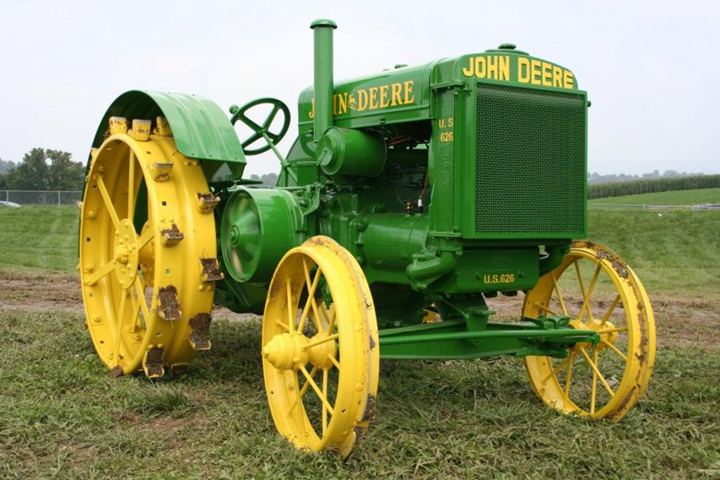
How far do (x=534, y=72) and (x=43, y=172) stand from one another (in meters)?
46.9

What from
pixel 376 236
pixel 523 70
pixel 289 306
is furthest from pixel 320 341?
pixel 523 70

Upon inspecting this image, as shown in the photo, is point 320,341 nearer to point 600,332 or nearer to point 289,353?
point 289,353

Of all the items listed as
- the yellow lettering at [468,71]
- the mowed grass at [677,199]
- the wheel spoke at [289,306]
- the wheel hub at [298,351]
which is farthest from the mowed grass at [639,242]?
the mowed grass at [677,199]

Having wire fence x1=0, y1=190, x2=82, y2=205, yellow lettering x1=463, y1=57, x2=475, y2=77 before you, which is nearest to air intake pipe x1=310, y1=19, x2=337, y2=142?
yellow lettering x1=463, y1=57, x2=475, y2=77

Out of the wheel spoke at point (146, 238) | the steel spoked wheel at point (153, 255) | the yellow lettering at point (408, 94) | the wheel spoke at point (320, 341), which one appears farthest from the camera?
the wheel spoke at point (146, 238)

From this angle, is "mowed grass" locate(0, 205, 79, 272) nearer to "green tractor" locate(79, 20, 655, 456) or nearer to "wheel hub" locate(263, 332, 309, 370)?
"green tractor" locate(79, 20, 655, 456)

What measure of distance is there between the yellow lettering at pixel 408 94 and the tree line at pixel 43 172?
147ft

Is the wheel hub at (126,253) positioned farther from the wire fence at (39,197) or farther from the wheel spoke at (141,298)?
the wire fence at (39,197)

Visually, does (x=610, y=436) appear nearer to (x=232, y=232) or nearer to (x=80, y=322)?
(x=232, y=232)

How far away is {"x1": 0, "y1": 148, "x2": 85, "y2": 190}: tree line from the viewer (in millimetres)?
46125

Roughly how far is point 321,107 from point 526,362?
2038mm

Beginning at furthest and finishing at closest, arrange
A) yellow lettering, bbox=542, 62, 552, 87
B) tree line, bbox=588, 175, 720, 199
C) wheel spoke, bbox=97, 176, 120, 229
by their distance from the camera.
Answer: tree line, bbox=588, 175, 720, 199
wheel spoke, bbox=97, 176, 120, 229
yellow lettering, bbox=542, 62, 552, 87

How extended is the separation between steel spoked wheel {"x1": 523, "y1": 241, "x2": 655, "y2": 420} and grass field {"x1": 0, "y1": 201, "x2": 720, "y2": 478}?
0.16 metres

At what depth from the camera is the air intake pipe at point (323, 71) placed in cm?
483
